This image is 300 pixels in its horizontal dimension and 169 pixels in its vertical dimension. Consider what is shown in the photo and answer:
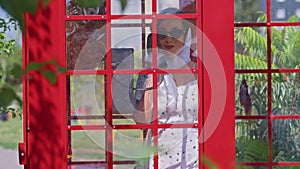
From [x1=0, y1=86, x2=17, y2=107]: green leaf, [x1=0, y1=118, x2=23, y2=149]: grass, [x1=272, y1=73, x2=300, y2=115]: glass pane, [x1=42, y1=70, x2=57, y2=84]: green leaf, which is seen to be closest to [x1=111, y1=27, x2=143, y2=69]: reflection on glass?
[x1=272, y1=73, x2=300, y2=115]: glass pane

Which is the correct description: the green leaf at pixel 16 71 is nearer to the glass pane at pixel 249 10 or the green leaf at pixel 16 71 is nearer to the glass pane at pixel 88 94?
the glass pane at pixel 88 94

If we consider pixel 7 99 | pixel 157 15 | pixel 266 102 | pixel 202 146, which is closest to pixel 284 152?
pixel 266 102

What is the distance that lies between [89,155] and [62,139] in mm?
439

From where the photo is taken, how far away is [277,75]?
394 centimetres

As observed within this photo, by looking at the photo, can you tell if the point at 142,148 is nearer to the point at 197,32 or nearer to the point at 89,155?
the point at 197,32

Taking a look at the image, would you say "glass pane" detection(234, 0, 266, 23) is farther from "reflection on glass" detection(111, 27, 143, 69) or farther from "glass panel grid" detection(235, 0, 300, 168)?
"reflection on glass" detection(111, 27, 143, 69)

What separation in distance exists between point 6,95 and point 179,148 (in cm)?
234

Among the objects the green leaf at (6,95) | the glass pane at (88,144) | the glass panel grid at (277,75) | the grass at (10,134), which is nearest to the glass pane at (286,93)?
the glass panel grid at (277,75)

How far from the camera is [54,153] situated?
10.0 ft

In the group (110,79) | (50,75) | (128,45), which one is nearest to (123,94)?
(110,79)

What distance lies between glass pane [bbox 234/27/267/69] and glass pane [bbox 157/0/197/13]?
88 cm

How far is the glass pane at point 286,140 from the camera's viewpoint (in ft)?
12.9

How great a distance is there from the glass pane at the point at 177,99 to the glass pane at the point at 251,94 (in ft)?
2.61

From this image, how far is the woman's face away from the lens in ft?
10.5
